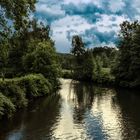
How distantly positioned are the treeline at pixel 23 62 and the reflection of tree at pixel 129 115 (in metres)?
14.9

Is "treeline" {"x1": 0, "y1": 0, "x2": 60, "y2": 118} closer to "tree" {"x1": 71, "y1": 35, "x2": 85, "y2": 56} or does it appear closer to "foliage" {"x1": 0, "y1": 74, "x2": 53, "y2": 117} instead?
"foliage" {"x1": 0, "y1": 74, "x2": 53, "y2": 117}

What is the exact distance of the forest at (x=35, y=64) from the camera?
1437 inches

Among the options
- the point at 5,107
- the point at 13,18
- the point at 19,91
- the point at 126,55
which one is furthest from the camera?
the point at 126,55

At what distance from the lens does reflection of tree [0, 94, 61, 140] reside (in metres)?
43.5

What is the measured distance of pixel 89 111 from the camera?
60.0 metres

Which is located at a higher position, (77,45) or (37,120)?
(77,45)

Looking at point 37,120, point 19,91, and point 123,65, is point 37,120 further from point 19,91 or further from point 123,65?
point 123,65

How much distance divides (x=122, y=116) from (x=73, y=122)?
824 centimetres

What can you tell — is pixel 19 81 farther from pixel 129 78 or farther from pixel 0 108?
pixel 129 78

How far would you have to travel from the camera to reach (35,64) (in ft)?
298

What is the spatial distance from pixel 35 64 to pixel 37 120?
3966 cm

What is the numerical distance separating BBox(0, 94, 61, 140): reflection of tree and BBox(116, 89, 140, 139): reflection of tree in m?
8.58

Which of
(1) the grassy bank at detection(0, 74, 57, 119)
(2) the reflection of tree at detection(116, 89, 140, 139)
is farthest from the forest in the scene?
(2) the reflection of tree at detection(116, 89, 140, 139)

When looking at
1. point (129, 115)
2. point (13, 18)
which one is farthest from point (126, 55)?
point (13, 18)
